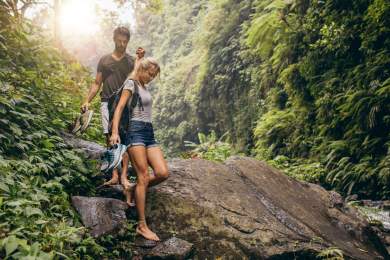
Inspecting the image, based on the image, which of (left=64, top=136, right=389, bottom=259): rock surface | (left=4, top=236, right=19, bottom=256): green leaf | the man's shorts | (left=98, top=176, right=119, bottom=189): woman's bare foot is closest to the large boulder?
(left=64, top=136, right=389, bottom=259): rock surface

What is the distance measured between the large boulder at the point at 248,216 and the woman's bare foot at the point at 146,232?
17 centimetres

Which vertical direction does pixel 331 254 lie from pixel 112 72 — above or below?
below

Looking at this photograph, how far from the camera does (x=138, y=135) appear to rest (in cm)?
499

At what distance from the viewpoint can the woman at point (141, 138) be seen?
4.88m

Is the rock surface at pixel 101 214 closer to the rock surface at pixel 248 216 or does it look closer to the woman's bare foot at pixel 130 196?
the woman's bare foot at pixel 130 196

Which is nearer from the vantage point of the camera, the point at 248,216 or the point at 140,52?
the point at 248,216

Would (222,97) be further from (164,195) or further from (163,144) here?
(164,195)

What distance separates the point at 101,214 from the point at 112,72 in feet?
7.35

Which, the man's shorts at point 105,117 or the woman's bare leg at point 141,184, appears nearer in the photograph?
the woman's bare leg at point 141,184

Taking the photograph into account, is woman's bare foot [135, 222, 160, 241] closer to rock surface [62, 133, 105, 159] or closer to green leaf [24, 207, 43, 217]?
green leaf [24, 207, 43, 217]

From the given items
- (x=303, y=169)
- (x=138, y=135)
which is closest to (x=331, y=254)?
(x=138, y=135)

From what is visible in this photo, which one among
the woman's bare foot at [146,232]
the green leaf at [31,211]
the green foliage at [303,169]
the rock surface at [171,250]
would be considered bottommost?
the green foliage at [303,169]

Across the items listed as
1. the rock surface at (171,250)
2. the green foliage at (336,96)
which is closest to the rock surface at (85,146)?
the rock surface at (171,250)

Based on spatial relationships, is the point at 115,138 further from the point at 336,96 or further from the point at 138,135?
the point at 336,96
